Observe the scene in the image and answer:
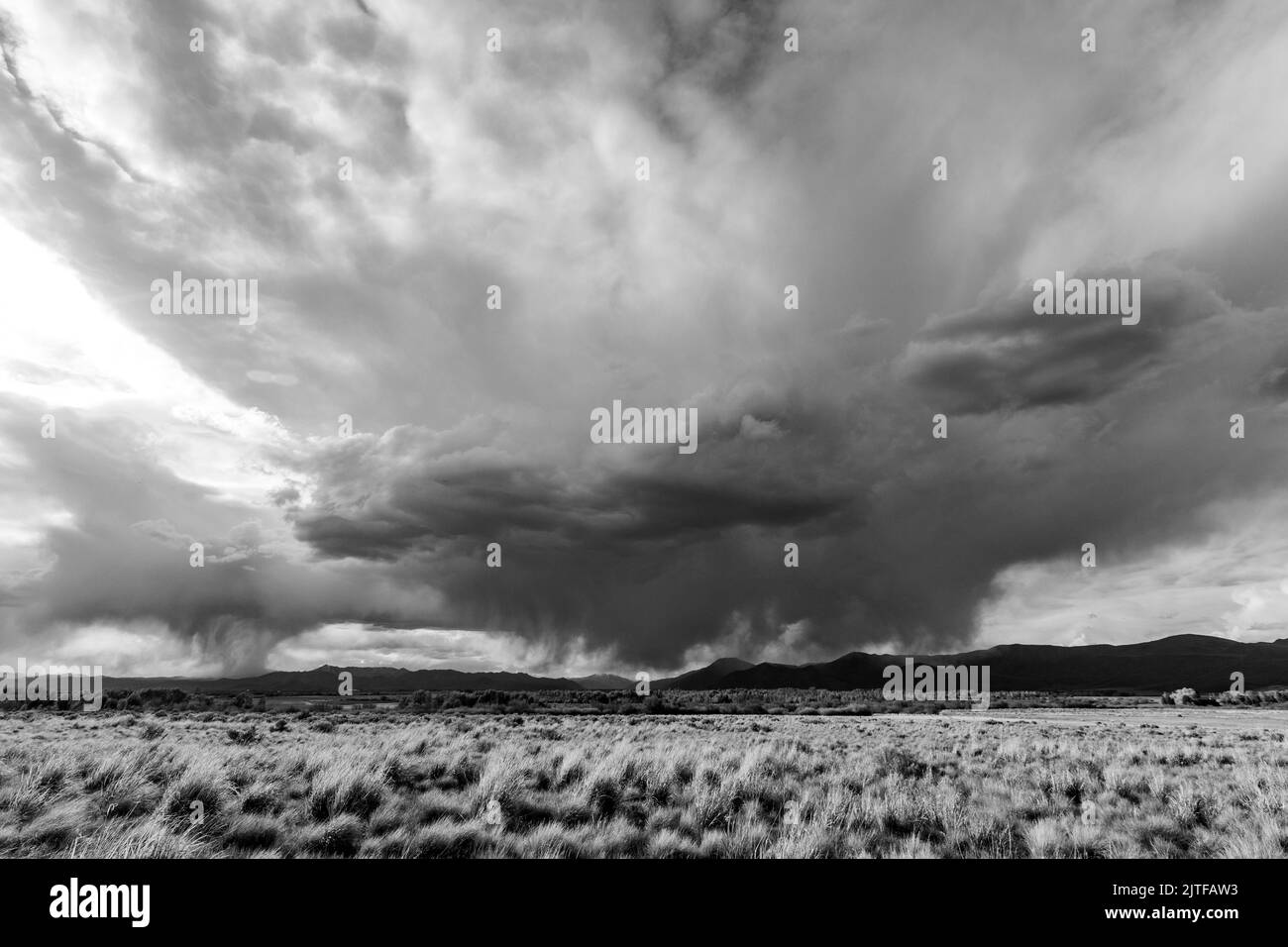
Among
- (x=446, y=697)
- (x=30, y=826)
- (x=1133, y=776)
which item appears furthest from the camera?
(x=446, y=697)

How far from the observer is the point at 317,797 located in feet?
35.9

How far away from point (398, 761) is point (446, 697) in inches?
3943

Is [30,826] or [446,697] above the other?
[30,826]

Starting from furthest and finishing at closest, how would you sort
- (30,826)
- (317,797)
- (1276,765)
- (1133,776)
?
1. (1276,765)
2. (1133,776)
3. (317,797)
4. (30,826)

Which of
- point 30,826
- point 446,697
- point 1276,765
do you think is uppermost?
point 30,826

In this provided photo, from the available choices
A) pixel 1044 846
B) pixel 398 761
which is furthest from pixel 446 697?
pixel 1044 846

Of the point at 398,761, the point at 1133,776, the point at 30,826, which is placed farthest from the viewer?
the point at 1133,776

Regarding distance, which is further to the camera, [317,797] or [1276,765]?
[1276,765]
